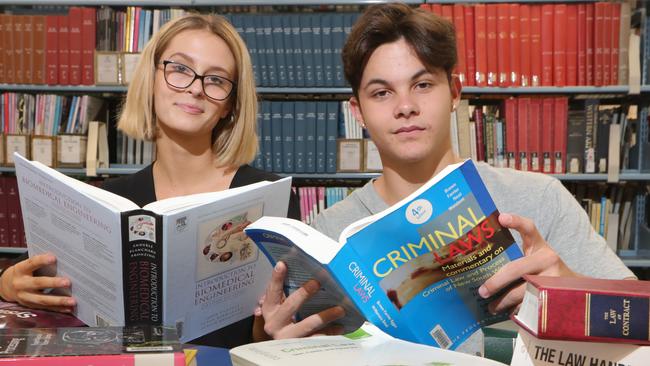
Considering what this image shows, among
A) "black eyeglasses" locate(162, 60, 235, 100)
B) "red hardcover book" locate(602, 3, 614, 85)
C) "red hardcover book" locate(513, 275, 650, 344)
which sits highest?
"red hardcover book" locate(602, 3, 614, 85)

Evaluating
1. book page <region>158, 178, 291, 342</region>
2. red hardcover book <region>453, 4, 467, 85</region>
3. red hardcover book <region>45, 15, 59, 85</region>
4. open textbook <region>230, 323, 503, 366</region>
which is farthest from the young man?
red hardcover book <region>45, 15, 59, 85</region>

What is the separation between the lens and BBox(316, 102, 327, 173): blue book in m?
3.12

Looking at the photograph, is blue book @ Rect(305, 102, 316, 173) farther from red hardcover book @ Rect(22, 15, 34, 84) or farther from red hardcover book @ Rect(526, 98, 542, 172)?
red hardcover book @ Rect(22, 15, 34, 84)

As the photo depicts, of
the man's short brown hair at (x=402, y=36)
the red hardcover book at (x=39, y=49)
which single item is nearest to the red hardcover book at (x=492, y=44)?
the man's short brown hair at (x=402, y=36)

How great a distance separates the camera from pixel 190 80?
65.5 inches

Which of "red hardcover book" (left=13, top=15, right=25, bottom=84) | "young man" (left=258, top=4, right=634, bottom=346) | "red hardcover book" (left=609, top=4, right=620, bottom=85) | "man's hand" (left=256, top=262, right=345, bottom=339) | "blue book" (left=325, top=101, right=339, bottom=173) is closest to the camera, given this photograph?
"man's hand" (left=256, top=262, right=345, bottom=339)

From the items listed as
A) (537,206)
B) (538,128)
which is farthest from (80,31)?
(537,206)

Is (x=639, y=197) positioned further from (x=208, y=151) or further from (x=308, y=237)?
(x=308, y=237)

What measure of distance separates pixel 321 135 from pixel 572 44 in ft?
3.97

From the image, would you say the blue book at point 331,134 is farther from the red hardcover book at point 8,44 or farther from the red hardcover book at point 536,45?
the red hardcover book at point 8,44

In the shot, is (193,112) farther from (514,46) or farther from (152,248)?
(514,46)

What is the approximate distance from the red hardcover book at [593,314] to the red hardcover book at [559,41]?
249 centimetres

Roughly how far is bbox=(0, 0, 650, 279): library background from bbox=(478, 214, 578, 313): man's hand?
2.12 meters

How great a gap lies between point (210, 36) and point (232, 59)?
8 cm
